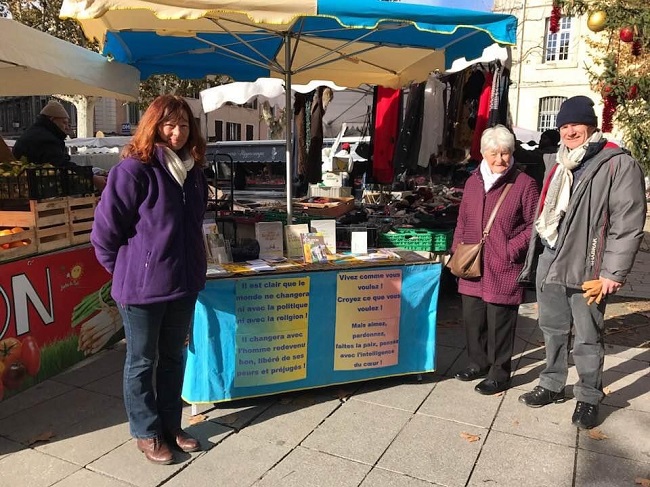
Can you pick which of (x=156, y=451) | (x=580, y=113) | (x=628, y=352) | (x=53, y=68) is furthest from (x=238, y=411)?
(x=628, y=352)

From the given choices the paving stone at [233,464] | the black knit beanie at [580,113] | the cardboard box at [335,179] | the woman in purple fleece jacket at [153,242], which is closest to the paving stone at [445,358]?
the paving stone at [233,464]

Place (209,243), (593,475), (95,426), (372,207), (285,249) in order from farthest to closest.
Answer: (372,207), (285,249), (209,243), (95,426), (593,475)

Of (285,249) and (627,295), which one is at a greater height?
(285,249)

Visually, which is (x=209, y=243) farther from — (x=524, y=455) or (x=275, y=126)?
(x=275, y=126)

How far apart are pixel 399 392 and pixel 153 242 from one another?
80.0 inches

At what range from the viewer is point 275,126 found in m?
21.5

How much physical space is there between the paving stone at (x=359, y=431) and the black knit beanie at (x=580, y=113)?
6.61ft

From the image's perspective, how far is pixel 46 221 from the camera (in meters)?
3.64

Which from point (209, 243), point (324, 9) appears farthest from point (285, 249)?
point (324, 9)

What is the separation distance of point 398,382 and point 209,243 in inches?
65.0

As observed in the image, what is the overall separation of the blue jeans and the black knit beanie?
7.62ft

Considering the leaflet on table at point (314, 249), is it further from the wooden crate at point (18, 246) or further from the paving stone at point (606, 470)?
the paving stone at point (606, 470)

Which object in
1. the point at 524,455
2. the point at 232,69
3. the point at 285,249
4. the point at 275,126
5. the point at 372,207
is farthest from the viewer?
the point at 275,126

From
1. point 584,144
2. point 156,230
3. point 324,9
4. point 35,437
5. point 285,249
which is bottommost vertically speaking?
point 35,437
